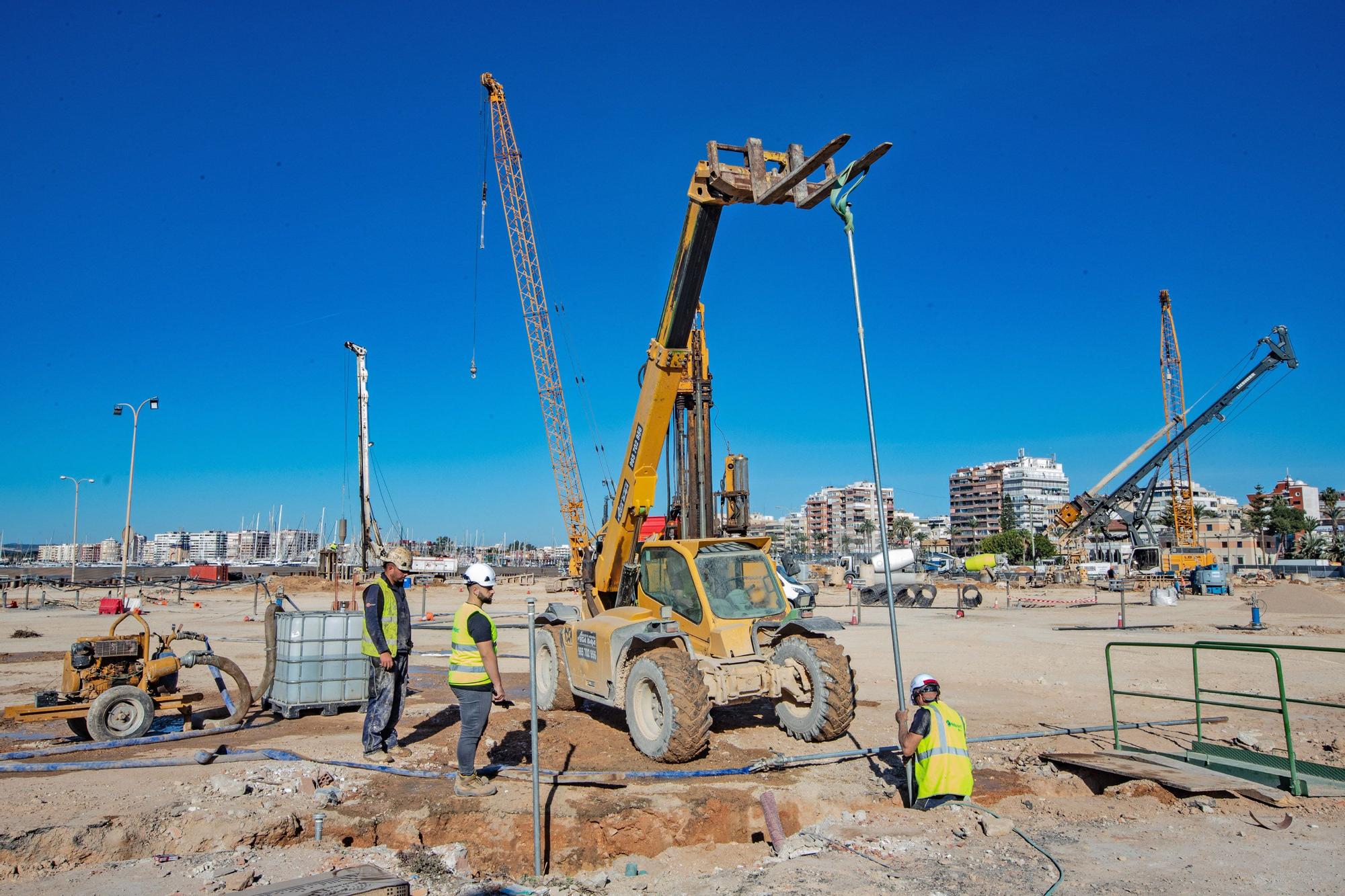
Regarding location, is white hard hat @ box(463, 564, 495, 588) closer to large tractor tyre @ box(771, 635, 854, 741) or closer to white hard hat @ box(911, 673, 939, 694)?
large tractor tyre @ box(771, 635, 854, 741)

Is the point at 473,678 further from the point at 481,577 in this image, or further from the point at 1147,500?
the point at 1147,500

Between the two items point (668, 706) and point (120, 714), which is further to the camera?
point (120, 714)

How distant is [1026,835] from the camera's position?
19.9 ft

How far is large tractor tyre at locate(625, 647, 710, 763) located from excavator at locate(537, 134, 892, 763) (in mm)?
13

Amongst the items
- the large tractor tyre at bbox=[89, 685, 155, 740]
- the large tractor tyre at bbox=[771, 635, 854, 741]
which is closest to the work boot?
the large tractor tyre at bbox=[771, 635, 854, 741]

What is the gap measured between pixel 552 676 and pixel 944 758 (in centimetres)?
575

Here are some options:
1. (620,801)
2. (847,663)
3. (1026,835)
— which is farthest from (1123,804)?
(620,801)

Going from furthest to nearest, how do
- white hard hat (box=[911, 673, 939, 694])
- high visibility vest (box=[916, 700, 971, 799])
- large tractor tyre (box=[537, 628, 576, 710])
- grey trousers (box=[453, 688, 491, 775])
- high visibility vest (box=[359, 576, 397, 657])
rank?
1. large tractor tyre (box=[537, 628, 576, 710])
2. high visibility vest (box=[359, 576, 397, 657])
3. grey trousers (box=[453, 688, 491, 775])
4. white hard hat (box=[911, 673, 939, 694])
5. high visibility vest (box=[916, 700, 971, 799])

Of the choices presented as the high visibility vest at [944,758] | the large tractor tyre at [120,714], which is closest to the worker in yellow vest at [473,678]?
the high visibility vest at [944,758]

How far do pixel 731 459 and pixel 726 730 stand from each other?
71.1 ft

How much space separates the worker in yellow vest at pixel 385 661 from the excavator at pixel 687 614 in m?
2.10

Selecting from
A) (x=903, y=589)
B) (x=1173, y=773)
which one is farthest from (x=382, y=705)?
(x=903, y=589)

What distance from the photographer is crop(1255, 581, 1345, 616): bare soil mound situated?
96.9ft

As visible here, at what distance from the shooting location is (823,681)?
8461 millimetres
